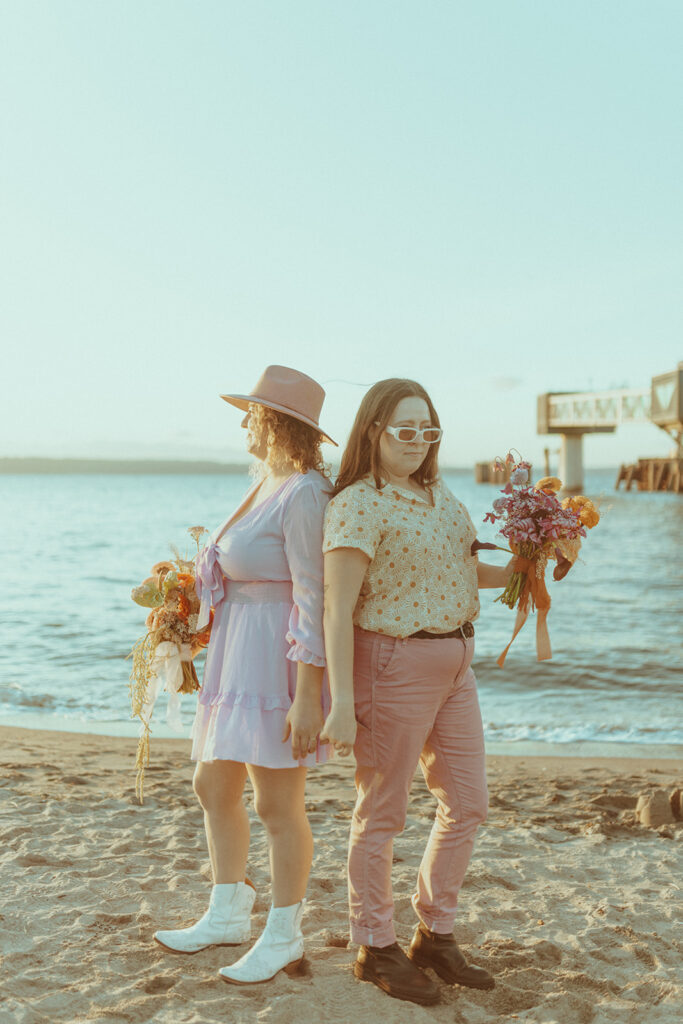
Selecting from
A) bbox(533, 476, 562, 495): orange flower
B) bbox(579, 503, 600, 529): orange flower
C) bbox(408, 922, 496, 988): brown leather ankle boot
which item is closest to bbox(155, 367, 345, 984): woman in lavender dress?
bbox(408, 922, 496, 988): brown leather ankle boot

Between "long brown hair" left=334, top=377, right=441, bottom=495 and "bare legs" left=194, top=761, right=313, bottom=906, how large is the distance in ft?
2.97

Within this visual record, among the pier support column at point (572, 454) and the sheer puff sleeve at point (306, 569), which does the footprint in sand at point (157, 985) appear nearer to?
the sheer puff sleeve at point (306, 569)

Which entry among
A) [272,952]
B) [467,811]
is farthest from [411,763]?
[272,952]

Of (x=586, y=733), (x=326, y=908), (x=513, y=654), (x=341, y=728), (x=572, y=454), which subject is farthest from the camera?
(x=572, y=454)

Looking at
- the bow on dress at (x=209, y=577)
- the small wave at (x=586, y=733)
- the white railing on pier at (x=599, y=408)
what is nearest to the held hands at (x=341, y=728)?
the bow on dress at (x=209, y=577)

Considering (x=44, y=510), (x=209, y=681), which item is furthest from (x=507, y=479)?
(x=44, y=510)

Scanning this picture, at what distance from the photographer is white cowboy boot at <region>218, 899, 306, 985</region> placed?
280 centimetres

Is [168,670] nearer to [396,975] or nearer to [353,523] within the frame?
[353,523]

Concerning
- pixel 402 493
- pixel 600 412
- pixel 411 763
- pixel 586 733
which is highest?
pixel 600 412

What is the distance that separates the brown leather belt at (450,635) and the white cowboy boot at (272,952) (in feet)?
3.06

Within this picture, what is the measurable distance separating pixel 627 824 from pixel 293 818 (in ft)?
8.04

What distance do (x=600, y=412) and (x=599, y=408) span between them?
0.32 m

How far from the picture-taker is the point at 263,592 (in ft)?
9.18

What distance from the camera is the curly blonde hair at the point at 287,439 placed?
285 centimetres
